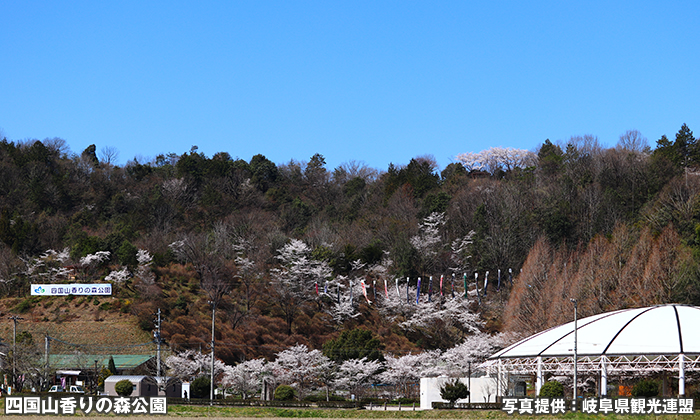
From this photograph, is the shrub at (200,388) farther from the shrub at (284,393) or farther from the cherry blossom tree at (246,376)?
the shrub at (284,393)

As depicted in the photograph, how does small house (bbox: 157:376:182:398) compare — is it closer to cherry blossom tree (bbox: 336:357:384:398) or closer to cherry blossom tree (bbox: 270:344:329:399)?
cherry blossom tree (bbox: 270:344:329:399)

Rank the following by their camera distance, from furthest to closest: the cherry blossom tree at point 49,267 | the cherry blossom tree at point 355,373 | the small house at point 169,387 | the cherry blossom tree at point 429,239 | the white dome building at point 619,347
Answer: the cherry blossom tree at point 429,239 → the cherry blossom tree at point 49,267 → the cherry blossom tree at point 355,373 → the small house at point 169,387 → the white dome building at point 619,347

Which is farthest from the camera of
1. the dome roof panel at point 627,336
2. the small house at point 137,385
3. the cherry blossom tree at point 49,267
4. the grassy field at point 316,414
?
the cherry blossom tree at point 49,267

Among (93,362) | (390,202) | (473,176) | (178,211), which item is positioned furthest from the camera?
(473,176)

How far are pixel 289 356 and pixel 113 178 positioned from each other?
5740cm

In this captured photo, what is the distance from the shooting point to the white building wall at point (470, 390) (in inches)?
1719

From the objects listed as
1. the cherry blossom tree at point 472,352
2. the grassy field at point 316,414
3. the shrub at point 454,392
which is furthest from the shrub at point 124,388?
the cherry blossom tree at point 472,352

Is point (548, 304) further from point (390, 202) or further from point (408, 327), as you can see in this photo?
point (390, 202)

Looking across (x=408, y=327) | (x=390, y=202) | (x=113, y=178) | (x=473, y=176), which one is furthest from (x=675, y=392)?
(x=113, y=178)

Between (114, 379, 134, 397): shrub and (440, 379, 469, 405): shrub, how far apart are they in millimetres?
16873

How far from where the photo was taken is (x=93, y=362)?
54.2 meters

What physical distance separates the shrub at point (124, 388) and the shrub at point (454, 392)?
1687 centimetres

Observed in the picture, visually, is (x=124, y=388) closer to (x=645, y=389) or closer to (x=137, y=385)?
(x=137, y=385)

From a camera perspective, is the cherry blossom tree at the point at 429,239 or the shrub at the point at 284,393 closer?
the shrub at the point at 284,393
